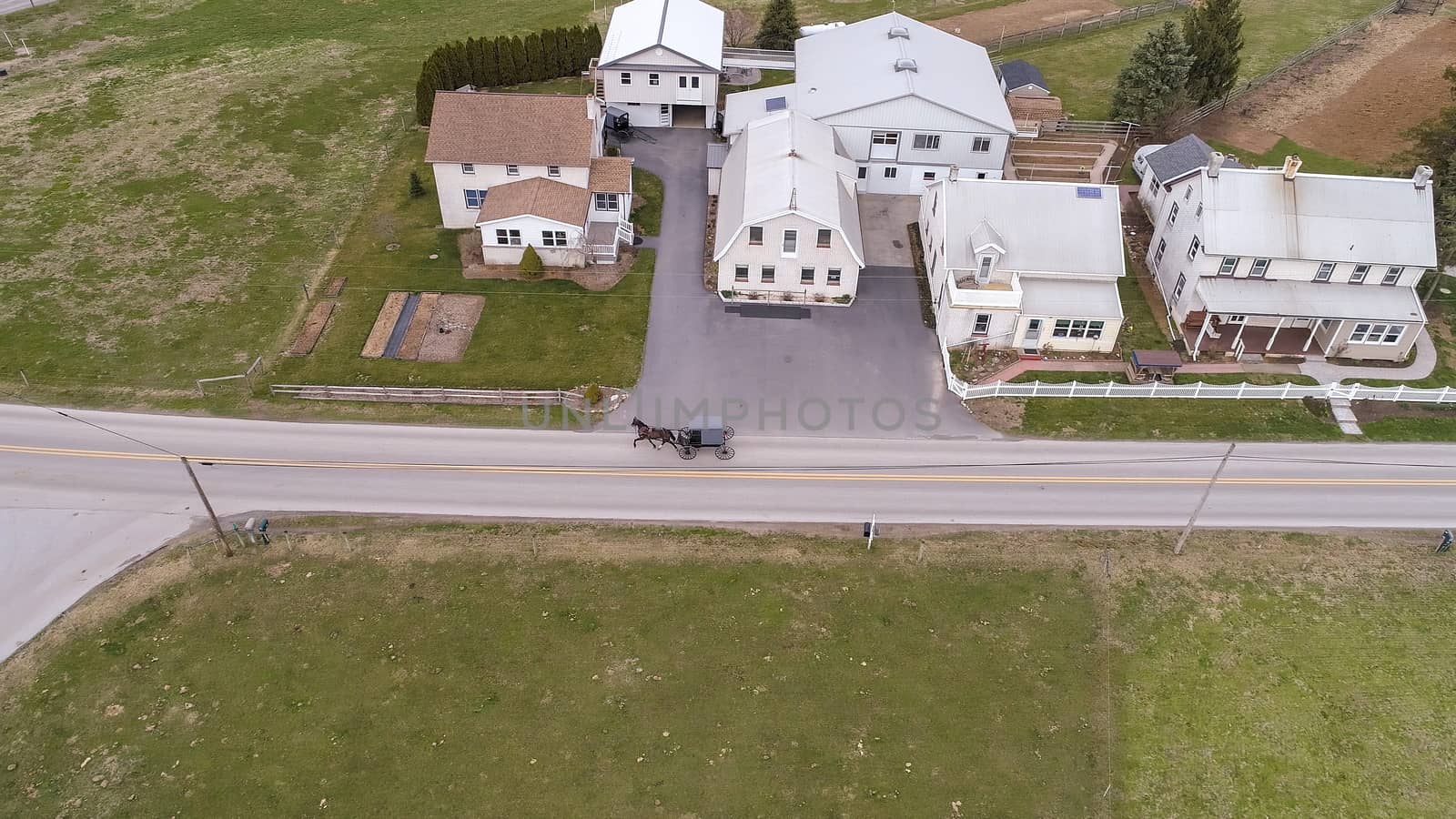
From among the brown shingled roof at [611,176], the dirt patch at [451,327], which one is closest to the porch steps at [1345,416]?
the brown shingled roof at [611,176]

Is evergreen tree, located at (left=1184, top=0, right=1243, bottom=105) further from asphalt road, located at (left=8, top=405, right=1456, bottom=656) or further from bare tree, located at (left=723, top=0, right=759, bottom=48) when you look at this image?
asphalt road, located at (left=8, top=405, right=1456, bottom=656)

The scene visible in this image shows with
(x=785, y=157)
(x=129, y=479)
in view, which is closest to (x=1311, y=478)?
(x=785, y=157)

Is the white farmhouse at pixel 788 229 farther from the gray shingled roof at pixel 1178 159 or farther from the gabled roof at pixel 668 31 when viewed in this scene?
the gray shingled roof at pixel 1178 159

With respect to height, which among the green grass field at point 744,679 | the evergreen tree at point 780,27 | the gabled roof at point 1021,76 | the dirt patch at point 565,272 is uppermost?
the evergreen tree at point 780,27

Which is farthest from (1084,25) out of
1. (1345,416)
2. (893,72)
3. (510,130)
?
(510,130)

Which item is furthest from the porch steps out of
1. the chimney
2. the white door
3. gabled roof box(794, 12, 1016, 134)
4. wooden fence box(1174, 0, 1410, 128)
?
the white door

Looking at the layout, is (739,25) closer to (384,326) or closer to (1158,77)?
(1158,77)
